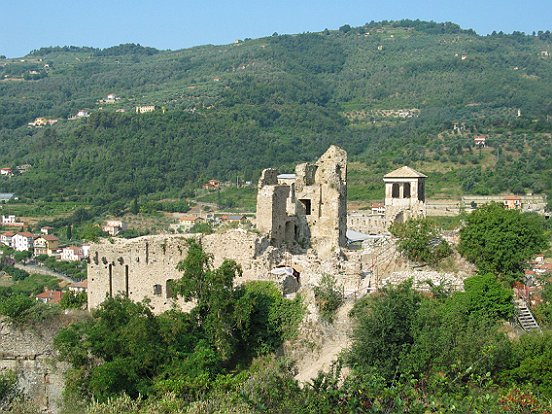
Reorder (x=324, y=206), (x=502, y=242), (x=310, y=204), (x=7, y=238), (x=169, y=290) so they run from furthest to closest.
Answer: (x=7, y=238) < (x=310, y=204) < (x=324, y=206) < (x=502, y=242) < (x=169, y=290)

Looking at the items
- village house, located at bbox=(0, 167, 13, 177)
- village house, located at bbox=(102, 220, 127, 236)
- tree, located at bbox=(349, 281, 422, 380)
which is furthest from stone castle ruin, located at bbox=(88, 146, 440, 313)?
village house, located at bbox=(0, 167, 13, 177)

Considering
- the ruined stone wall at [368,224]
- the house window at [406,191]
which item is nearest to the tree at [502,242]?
the ruined stone wall at [368,224]

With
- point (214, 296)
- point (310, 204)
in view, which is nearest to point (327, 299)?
point (214, 296)

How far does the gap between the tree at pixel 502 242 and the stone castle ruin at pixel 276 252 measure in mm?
2228

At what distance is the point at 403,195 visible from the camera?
A: 3666cm

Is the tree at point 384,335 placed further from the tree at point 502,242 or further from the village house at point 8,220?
the village house at point 8,220

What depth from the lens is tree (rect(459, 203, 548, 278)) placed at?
26.3m

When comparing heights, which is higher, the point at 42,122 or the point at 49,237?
the point at 42,122

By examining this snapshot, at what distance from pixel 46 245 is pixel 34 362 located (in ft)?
213

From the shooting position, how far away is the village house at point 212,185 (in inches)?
4112

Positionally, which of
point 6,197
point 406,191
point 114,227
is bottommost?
point 114,227

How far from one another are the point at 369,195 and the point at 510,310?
5077 cm

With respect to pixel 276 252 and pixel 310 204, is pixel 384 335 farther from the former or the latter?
pixel 310 204


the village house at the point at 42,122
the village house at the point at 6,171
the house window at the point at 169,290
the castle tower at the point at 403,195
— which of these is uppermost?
the village house at the point at 42,122
